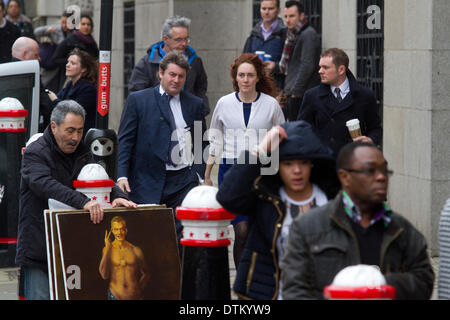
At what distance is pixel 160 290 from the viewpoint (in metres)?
7.11

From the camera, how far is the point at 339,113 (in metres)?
8.84

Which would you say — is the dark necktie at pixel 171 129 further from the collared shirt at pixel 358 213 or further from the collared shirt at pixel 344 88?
the collared shirt at pixel 358 213

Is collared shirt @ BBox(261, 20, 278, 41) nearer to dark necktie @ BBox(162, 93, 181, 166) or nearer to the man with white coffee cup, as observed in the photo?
the man with white coffee cup

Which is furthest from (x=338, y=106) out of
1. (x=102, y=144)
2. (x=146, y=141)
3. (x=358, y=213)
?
(x=358, y=213)

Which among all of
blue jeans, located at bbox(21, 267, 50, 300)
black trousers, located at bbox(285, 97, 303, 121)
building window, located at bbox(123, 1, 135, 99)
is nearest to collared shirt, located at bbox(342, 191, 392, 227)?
blue jeans, located at bbox(21, 267, 50, 300)

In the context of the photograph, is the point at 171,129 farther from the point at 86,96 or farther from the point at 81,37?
the point at 81,37

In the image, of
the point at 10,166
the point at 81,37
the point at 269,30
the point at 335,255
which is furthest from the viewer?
the point at 81,37

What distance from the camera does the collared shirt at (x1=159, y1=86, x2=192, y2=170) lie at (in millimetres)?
8430

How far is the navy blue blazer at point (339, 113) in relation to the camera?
882 cm

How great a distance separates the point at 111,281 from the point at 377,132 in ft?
9.28

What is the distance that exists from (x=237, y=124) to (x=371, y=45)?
13.2 ft

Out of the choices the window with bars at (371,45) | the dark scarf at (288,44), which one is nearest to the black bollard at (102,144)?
the window with bars at (371,45)

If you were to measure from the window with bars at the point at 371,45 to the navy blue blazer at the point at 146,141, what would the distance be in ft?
12.9

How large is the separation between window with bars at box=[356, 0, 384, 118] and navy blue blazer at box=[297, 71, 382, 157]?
3030mm
